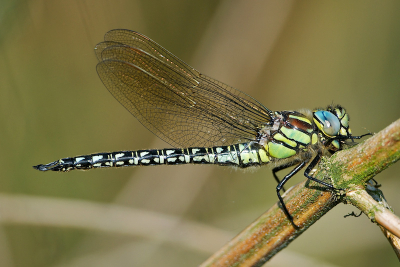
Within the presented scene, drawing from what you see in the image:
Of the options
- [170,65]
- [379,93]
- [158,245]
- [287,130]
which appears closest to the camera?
[287,130]

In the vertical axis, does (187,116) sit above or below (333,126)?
above

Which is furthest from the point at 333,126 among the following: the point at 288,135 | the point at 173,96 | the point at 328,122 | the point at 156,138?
the point at 156,138

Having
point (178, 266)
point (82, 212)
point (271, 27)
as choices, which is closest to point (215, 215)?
point (178, 266)

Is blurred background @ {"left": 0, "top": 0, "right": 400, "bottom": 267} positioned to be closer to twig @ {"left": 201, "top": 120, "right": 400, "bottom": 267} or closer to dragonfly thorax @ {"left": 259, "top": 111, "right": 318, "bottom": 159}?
dragonfly thorax @ {"left": 259, "top": 111, "right": 318, "bottom": 159}

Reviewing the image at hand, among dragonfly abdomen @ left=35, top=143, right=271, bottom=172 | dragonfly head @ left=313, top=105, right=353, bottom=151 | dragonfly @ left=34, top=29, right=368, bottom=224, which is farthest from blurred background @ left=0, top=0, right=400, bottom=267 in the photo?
dragonfly head @ left=313, top=105, right=353, bottom=151

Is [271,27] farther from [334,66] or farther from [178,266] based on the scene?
[178,266]

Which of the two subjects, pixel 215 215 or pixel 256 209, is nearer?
pixel 256 209

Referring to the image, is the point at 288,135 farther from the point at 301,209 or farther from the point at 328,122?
the point at 301,209
